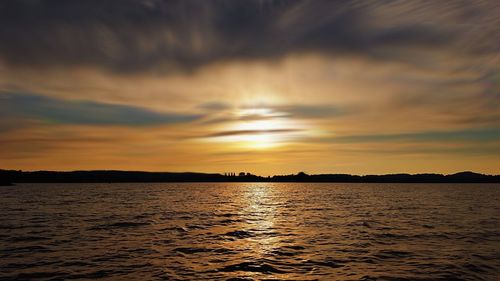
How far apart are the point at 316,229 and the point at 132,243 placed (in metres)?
19.2

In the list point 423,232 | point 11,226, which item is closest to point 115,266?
point 11,226

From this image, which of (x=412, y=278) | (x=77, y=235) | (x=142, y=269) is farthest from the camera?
(x=77, y=235)

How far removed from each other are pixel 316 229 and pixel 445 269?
17.8 meters

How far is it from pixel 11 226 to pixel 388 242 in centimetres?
3940

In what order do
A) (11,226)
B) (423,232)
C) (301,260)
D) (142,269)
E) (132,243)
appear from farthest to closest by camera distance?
(11,226)
(423,232)
(132,243)
(301,260)
(142,269)

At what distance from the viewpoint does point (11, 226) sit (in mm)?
40531

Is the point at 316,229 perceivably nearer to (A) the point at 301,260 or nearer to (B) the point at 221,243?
(B) the point at 221,243

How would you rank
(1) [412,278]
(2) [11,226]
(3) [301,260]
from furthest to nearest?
(2) [11,226] → (3) [301,260] → (1) [412,278]

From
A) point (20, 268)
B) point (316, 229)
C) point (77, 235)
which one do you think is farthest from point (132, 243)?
point (316, 229)

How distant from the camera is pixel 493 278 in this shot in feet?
66.6

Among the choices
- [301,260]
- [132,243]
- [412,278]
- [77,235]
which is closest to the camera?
[412,278]

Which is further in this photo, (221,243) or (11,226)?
(11,226)

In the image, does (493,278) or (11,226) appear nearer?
(493,278)

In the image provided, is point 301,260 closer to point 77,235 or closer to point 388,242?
point 388,242
